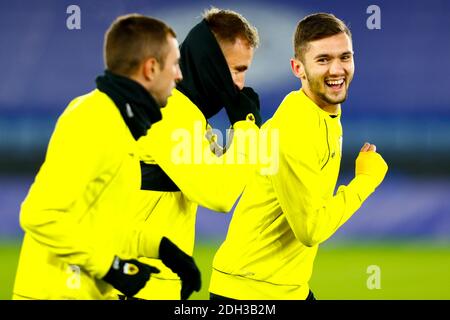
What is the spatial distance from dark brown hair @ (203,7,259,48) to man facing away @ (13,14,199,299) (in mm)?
714

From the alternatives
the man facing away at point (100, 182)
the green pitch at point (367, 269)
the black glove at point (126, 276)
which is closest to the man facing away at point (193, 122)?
the man facing away at point (100, 182)

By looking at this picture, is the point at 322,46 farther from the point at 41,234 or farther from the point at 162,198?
the point at 41,234

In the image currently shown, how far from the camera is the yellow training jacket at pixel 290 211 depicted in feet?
11.4

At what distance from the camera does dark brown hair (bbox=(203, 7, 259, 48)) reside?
3.51 metres

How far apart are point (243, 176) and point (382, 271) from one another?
3815 mm

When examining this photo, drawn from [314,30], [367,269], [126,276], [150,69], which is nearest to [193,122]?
[150,69]

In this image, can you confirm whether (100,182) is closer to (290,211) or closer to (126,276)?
(126,276)

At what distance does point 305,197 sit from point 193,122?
539 mm

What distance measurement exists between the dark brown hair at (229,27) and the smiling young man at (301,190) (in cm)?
33

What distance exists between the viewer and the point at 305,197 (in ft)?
11.3

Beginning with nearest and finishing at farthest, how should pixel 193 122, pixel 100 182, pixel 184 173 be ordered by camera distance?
1. pixel 100 182
2. pixel 184 173
3. pixel 193 122

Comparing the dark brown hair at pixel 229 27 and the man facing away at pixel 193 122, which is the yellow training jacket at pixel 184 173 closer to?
the man facing away at pixel 193 122

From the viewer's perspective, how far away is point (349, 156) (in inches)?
257

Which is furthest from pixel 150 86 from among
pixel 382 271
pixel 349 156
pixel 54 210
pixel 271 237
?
pixel 382 271
